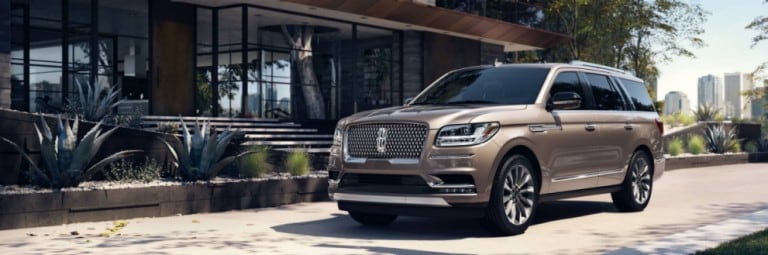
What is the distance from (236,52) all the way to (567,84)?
40.2 ft

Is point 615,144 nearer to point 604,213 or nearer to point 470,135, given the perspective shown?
point 604,213

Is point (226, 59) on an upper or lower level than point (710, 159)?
upper

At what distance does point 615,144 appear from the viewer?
10.2m

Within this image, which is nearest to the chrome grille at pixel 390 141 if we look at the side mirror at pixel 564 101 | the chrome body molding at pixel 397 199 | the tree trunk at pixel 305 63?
the chrome body molding at pixel 397 199

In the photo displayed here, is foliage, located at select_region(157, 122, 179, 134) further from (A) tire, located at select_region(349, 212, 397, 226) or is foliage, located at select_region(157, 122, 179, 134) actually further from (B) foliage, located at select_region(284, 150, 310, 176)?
(A) tire, located at select_region(349, 212, 397, 226)

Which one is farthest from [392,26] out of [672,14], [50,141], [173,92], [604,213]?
[672,14]

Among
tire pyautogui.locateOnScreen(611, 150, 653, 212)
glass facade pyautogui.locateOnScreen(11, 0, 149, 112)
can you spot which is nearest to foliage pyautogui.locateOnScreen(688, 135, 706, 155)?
tire pyautogui.locateOnScreen(611, 150, 653, 212)

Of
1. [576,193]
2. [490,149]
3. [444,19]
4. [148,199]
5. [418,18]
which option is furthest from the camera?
[444,19]

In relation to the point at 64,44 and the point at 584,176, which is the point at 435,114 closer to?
the point at 584,176

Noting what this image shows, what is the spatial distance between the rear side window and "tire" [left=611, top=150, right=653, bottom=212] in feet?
2.44

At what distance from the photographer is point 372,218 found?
360 inches

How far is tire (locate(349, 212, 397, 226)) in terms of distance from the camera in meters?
9.09

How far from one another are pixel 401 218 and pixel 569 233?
237cm

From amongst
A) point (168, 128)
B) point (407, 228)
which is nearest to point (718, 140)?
point (168, 128)
